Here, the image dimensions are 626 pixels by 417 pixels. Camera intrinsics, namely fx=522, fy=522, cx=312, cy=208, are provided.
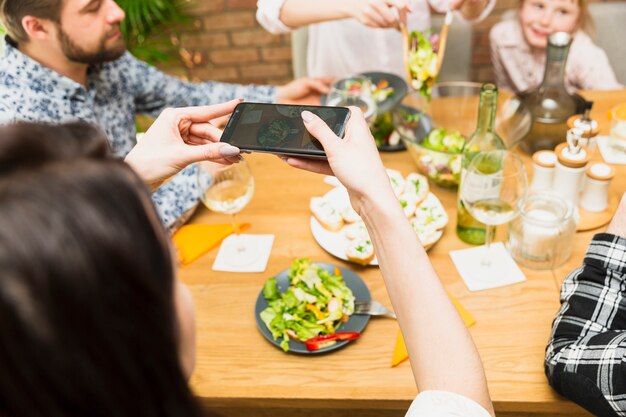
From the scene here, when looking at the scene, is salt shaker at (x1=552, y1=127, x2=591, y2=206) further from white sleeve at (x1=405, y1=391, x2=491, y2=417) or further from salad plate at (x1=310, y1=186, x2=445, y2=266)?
white sleeve at (x1=405, y1=391, x2=491, y2=417)

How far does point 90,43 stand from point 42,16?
0.15m

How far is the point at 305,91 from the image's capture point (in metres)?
1.83

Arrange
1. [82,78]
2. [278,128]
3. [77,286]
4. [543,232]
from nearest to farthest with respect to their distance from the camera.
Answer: [77,286]
[278,128]
[543,232]
[82,78]

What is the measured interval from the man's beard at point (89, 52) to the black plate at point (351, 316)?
998 millimetres

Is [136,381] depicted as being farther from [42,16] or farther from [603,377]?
[42,16]

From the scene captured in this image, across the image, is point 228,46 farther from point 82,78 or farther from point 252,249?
point 252,249

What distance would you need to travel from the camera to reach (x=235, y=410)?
1055 mm

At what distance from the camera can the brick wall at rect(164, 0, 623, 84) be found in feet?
10.2

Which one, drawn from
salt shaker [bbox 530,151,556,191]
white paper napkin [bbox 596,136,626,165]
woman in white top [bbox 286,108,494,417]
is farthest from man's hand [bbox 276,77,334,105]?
woman in white top [bbox 286,108,494,417]

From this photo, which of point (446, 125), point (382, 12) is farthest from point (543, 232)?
point (382, 12)

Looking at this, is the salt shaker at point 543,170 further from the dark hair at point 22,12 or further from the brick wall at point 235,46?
the brick wall at point 235,46

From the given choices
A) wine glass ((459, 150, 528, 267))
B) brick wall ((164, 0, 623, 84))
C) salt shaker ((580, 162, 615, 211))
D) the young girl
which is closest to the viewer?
wine glass ((459, 150, 528, 267))

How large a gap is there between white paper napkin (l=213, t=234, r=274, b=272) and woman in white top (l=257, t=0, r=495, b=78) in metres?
0.80

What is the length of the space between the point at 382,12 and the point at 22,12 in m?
1.06
